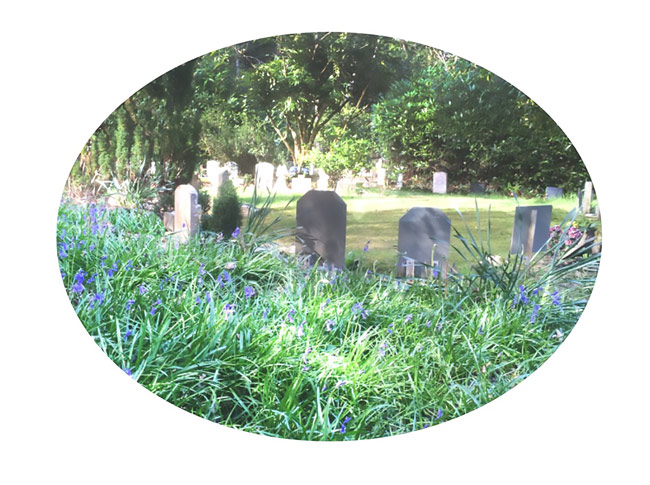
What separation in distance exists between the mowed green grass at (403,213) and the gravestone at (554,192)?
0.9 inches

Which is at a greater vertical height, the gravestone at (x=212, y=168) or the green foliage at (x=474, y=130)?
the green foliage at (x=474, y=130)

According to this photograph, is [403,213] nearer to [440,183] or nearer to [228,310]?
[440,183]

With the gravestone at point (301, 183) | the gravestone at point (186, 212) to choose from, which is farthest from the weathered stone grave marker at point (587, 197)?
the gravestone at point (186, 212)

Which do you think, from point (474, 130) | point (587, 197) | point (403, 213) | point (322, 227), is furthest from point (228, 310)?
point (587, 197)

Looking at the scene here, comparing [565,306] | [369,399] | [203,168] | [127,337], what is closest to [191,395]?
[127,337]

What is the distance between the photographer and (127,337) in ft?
7.57

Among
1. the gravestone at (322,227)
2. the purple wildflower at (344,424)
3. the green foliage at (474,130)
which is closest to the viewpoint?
the purple wildflower at (344,424)

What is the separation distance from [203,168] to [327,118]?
0.60m

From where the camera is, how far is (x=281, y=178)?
238 cm

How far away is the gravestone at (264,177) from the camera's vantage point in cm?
237

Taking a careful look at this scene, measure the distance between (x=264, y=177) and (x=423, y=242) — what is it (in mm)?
772

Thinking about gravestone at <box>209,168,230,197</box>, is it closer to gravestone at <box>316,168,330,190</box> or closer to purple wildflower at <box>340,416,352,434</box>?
gravestone at <box>316,168,330,190</box>

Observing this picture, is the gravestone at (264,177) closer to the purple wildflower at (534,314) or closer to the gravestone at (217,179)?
the gravestone at (217,179)

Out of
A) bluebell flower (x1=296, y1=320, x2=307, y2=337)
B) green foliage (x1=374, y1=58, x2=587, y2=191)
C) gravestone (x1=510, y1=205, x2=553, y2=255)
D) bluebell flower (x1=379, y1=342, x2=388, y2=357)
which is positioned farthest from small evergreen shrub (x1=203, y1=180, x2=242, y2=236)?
gravestone (x1=510, y1=205, x2=553, y2=255)
